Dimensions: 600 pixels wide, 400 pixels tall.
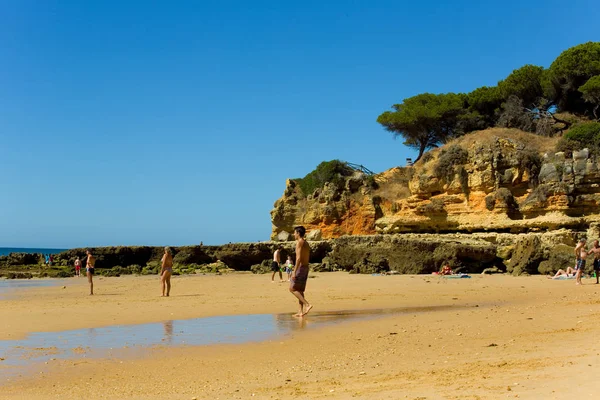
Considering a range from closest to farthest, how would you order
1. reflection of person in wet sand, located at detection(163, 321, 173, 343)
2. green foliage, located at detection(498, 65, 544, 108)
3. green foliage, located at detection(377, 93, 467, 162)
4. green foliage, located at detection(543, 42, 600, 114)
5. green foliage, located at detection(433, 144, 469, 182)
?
reflection of person in wet sand, located at detection(163, 321, 173, 343)
green foliage, located at detection(433, 144, 469, 182)
green foliage, located at detection(543, 42, 600, 114)
green foliage, located at detection(498, 65, 544, 108)
green foliage, located at detection(377, 93, 467, 162)

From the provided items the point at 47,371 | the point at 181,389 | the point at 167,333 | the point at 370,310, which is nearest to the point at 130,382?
the point at 181,389

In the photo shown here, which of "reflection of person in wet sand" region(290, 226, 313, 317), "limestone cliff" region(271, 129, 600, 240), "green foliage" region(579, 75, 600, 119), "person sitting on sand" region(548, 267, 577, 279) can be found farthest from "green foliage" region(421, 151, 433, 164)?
"reflection of person in wet sand" region(290, 226, 313, 317)

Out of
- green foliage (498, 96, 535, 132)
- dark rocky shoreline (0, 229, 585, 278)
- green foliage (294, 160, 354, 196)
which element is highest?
green foliage (498, 96, 535, 132)

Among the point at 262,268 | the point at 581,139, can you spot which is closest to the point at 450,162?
the point at 581,139

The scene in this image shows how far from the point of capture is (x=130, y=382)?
618 cm

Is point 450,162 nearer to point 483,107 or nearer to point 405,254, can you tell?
point 405,254

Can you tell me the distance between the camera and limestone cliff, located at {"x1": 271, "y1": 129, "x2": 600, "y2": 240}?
86.3ft

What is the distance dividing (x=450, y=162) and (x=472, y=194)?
237cm

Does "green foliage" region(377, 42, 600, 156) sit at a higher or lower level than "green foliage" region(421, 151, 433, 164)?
higher

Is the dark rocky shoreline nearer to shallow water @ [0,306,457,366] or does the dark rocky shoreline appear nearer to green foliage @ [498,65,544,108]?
shallow water @ [0,306,457,366]

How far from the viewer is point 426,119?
41875 mm

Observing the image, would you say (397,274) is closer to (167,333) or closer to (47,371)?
(167,333)

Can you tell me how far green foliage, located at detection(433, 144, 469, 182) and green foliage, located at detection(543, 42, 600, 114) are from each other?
10648mm

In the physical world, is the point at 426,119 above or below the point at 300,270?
above
